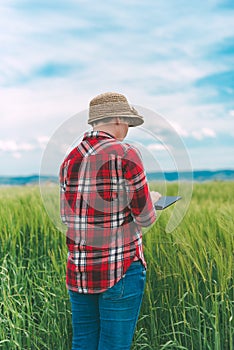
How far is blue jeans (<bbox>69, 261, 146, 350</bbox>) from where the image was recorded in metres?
1.71

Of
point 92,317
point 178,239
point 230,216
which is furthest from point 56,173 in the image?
point 230,216

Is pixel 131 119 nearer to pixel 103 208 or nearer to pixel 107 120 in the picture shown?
pixel 107 120

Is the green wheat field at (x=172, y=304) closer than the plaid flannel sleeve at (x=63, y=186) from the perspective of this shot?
No

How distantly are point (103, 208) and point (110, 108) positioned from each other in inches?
14.4

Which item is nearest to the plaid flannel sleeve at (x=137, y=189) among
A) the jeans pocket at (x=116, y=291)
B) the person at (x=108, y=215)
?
the person at (x=108, y=215)

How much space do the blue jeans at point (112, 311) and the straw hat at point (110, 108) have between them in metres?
0.55

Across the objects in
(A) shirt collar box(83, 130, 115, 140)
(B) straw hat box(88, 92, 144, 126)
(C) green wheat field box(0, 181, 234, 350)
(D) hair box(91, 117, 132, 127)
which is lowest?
(C) green wheat field box(0, 181, 234, 350)

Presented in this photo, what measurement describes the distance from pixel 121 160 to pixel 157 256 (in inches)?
45.3

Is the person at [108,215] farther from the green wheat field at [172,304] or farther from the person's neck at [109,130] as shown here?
the green wheat field at [172,304]

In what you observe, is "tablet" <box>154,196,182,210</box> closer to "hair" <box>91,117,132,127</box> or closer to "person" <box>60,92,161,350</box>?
"person" <box>60,92,161,350</box>

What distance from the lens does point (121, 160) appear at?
1631 millimetres

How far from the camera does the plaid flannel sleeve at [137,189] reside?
1624mm

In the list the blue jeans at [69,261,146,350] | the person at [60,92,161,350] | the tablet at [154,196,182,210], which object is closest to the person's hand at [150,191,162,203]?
the tablet at [154,196,182,210]

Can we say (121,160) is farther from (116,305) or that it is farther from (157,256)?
(157,256)
